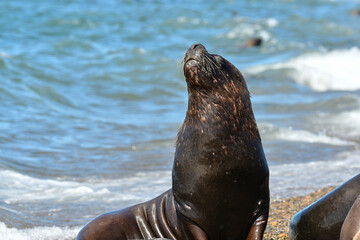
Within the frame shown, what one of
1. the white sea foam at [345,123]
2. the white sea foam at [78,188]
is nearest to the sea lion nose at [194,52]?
the white sea foam at [78,188]

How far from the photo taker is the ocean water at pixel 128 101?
778 cm

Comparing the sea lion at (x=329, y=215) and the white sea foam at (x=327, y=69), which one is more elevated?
the sea lion at (x=329, y=215)

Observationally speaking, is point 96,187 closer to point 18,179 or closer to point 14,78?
point 18,179

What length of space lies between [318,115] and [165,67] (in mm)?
8145

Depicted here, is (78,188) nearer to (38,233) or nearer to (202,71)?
(38,233)

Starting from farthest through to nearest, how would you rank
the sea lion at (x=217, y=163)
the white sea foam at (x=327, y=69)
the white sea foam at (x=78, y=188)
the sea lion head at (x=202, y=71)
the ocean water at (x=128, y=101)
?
the white sea foam at (x=327, y=69), the ocean water at (x=128, y=101), the white sea foam at (x=78, y=188), the sea lion head at (x=202, y=71), the sea lion at (x=217, y=163)

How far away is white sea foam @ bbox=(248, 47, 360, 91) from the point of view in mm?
17594

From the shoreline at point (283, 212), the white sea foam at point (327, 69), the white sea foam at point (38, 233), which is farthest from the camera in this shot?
the white sea foam at point (327, 69)

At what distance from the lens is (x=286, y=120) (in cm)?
1240

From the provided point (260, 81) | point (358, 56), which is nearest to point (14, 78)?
point (260, 81)

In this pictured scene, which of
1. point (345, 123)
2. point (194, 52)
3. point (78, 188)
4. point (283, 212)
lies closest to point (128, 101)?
point (345, 123)

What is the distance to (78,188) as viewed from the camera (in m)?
7.82

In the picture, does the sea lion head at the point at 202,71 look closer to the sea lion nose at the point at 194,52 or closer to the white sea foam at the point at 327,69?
the sea lion nose at the point at 194,52

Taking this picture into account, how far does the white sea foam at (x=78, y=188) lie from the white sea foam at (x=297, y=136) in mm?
2779
